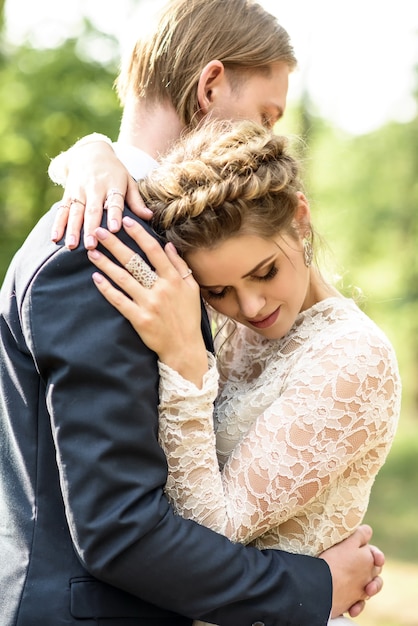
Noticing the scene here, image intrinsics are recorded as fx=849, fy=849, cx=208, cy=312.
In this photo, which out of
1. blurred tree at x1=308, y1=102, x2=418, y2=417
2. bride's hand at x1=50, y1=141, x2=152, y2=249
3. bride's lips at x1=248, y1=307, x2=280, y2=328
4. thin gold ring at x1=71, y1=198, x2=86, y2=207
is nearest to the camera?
bride's hand at x1=50, y1=141, x2=152, y2=249

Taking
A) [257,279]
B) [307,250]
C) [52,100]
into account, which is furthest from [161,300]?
[52,100]

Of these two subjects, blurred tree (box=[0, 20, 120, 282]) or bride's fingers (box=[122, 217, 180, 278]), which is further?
blurred tree (box=[0, 20, 120, 282])

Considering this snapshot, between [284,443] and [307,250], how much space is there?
29.7 inches

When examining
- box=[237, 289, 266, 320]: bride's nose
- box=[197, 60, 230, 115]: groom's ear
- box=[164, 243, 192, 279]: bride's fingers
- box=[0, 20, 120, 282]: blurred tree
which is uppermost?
box=[197, 60, 230, 115]: groom's ear

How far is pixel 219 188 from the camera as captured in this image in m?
2.59

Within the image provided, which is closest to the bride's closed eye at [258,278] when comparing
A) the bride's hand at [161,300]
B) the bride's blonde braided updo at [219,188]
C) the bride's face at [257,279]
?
the bride's face at [257,279]

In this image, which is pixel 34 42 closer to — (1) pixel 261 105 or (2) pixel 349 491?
(1) pixel 261 105

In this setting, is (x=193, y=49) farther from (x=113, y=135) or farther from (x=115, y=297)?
(x=113, y=135)

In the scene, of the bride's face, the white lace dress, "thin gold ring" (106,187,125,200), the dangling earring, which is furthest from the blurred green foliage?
"thin gold ring" (106,187,125,200)

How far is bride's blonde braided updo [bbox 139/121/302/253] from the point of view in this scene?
259 cm

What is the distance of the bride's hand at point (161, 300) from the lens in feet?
7.63

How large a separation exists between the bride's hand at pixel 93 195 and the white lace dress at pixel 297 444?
45cm

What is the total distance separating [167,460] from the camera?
247 cm

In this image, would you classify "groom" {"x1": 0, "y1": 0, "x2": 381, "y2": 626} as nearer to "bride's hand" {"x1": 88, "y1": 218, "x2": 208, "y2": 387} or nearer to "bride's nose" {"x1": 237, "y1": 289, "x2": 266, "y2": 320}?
"bride's hand" {"x1": 88, "y1": 218, "x2": 208, "y2": 387}
